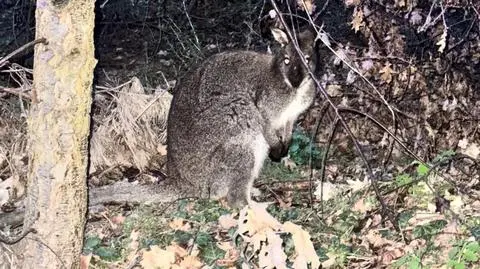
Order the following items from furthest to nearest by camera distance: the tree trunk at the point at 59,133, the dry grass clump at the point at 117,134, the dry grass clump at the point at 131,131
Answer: the dry grass clump at the point at 131,131 → the dry grass clump at the point at 117,134 → the tree trunk at the point at 59,133

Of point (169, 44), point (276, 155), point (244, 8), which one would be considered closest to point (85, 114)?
point (276, 155)

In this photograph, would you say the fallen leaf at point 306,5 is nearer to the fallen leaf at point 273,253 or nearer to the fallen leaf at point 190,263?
the fallen leaf at point 273,253

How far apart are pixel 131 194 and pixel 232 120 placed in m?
1.00

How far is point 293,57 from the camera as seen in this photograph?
22.6 ft

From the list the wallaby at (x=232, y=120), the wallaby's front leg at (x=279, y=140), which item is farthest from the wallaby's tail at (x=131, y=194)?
the wallaby's front leg at (x=279, y=140)

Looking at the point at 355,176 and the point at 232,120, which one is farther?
the point at 355,176

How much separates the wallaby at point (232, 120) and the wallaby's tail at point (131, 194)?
18mm

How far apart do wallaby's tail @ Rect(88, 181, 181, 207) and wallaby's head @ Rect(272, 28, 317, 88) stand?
1.32 meters

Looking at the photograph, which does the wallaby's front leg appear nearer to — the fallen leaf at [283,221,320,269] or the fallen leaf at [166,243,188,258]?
the fallen leaf at [166,243,188,258]

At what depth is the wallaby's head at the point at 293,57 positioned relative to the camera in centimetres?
677

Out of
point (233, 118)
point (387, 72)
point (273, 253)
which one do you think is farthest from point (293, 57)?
point (273, 253)

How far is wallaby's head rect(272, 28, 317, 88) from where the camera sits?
22.2ft

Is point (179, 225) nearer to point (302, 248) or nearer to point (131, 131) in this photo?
point (302, 248)

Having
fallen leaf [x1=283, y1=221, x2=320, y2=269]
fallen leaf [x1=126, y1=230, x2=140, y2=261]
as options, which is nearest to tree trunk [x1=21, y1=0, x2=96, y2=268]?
fallen leaf [x1=126, y1=230, x2=140, y2=261]
